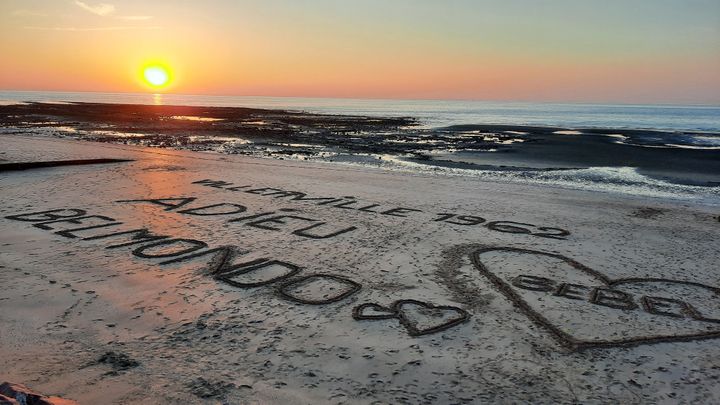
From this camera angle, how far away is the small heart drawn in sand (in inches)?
144

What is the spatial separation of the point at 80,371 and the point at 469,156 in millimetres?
16526

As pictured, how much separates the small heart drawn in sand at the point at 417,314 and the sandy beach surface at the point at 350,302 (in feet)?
0.06

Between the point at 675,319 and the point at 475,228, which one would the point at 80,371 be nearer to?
Answer: the point at 675,319

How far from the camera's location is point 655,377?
3.10 m

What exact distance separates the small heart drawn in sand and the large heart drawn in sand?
63cm

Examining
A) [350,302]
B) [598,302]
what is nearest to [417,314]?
[350,302]

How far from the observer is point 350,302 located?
160 inches

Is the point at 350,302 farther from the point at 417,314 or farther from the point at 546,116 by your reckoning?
the point at 546,116

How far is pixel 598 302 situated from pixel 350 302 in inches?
84.3

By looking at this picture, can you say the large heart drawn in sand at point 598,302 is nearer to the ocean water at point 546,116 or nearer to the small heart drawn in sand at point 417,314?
the small heart drawn in sand at point 417,314

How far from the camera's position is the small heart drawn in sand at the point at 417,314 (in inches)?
144

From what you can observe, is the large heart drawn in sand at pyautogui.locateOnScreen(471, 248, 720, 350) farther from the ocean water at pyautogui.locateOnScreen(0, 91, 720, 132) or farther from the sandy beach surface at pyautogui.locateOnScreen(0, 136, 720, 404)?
the ocean water at pyautogui.locateOnScreen(0, 91, 720, 132)

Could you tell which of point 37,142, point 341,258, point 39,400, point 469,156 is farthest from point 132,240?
point 469,156

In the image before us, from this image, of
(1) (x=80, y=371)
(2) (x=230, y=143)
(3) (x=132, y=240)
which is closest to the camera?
(1) (x=80, y=371)
